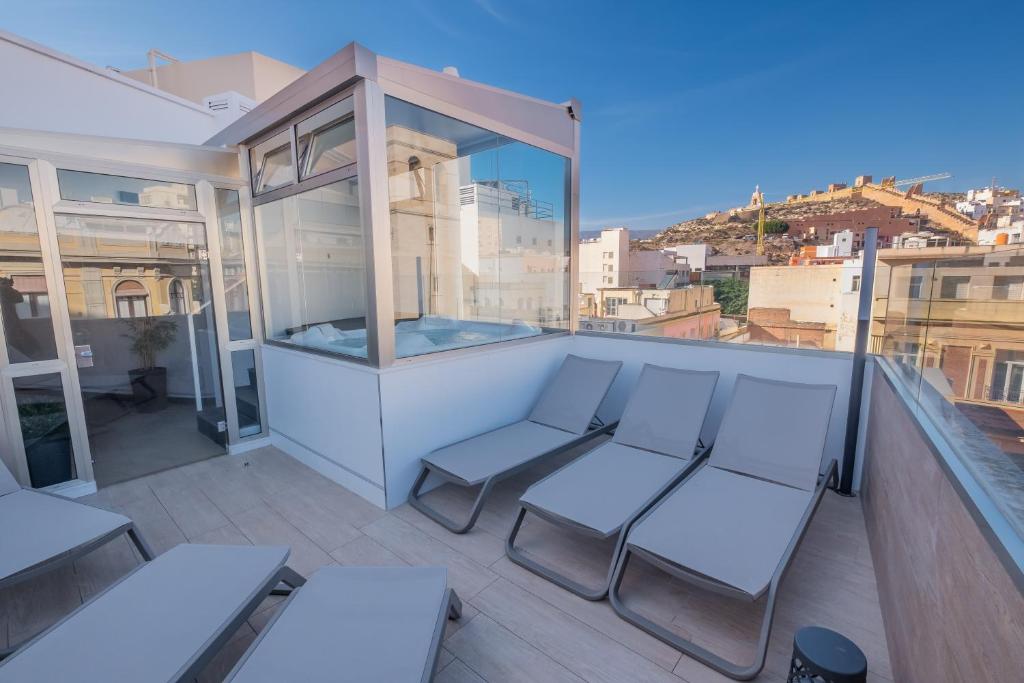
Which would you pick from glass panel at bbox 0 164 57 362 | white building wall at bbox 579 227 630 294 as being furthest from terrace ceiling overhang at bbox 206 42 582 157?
glass panel at bbox 0 164 57 362

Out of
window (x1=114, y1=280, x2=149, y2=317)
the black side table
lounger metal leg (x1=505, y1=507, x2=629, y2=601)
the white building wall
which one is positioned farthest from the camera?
the white building wall

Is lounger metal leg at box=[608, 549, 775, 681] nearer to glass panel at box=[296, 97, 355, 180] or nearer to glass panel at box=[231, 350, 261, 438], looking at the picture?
glass panel at box=[296, 97, 355, 180]

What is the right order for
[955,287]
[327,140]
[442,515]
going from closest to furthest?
1. [955,287]
2. [442,515]
3. [327,140]

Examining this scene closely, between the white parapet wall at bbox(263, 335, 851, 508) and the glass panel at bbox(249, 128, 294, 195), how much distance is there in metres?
1.53

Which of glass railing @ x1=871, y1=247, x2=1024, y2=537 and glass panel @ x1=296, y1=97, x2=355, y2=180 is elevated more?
glass panel @ x1=296, y1=97, x2=355, y2=180

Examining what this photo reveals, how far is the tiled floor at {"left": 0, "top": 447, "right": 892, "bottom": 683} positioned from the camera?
73.6 inches

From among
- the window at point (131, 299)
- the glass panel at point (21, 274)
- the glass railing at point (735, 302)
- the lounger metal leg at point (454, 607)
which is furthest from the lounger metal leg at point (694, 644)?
the window at point (131, 299)

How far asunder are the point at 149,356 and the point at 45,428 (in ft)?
6.24

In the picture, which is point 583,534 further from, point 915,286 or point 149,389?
point 149,389

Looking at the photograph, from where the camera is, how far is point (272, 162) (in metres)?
3.89

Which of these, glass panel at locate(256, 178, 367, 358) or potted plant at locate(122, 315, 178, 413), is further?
potted plant at locate(122, 315, 178, 413)

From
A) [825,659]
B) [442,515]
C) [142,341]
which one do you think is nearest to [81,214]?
[142,341]

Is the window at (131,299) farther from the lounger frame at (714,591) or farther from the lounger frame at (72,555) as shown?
the lounger frame at (714,591)

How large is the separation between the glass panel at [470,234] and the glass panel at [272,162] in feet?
3.94
